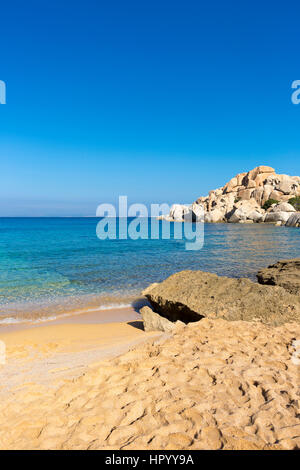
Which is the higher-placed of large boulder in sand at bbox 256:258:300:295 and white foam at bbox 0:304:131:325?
large boulder in sand at bbox 256:258:300:295

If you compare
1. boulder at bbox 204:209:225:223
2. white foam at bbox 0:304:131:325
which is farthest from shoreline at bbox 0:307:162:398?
boulder at bbox 204:209:225:223

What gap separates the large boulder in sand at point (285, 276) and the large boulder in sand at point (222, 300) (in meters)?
1.00

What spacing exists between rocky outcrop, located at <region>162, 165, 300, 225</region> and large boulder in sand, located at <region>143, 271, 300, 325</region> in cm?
5948

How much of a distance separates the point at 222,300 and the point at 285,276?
3.22m

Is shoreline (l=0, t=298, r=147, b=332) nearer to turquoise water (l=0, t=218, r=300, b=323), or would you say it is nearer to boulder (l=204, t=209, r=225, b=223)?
turquoise water (l=0, t=218, r=300, b=323)

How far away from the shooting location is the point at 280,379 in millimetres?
3840

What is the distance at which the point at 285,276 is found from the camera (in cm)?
883

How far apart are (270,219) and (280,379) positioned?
229ft

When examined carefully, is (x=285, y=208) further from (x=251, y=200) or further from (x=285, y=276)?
(x=285, y=276)

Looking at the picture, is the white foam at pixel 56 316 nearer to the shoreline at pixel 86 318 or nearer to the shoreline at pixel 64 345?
the shoreline at pixel 86 318

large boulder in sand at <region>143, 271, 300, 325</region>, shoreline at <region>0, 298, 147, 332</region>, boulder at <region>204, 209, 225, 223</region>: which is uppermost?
boulder at <region>204, 209, 225, 223</region>

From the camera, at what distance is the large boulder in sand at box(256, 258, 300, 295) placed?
7.95m
